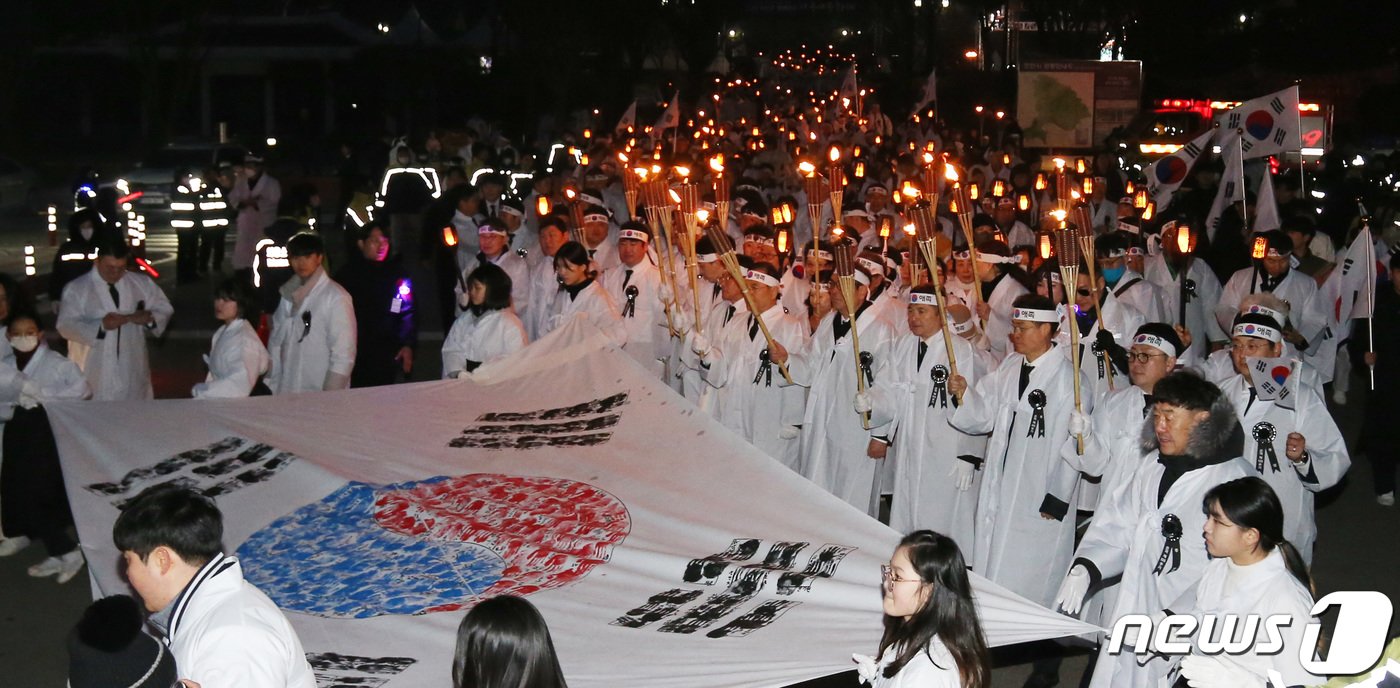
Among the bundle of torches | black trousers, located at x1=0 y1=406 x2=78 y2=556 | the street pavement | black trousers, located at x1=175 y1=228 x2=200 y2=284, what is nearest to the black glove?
the bundle of torches

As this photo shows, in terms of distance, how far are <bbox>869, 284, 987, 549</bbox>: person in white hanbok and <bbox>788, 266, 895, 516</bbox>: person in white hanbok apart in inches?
11.3

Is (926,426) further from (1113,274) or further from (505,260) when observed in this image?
(505,260)

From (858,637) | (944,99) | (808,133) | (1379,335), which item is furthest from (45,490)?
(944,99)

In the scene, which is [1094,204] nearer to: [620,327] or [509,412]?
[620,327]

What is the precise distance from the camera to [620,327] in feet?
36.9

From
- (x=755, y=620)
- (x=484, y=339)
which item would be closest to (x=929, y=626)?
(x=755, y=620)

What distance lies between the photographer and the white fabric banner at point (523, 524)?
556 centimetres

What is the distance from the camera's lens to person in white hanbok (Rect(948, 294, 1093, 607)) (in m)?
7.68

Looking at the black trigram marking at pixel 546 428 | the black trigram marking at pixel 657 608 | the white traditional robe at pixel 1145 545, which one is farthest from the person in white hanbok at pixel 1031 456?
the black trigram marking at pixel 657 608

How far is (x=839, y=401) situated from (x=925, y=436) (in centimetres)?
74

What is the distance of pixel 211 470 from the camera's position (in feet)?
25.0

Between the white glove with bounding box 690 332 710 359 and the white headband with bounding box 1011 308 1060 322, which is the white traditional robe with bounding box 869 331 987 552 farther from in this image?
the white glove with bounding box 690 332 710 359

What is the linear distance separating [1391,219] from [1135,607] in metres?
10.1

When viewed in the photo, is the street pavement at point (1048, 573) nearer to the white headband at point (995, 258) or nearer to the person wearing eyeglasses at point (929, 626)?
the person wearing eyeglasses at point (929, 626)
